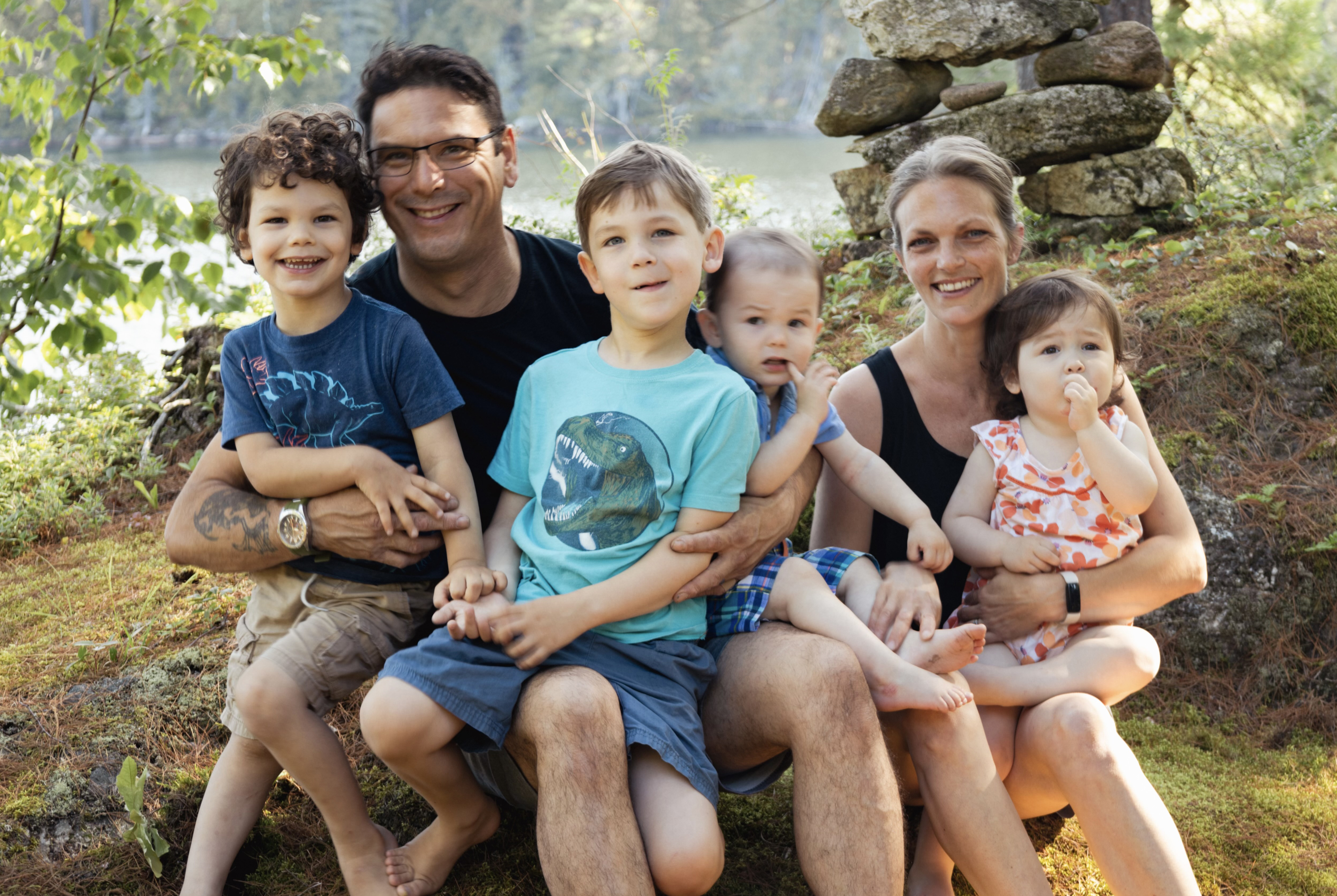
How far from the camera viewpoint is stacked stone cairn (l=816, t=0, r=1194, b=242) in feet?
15.7

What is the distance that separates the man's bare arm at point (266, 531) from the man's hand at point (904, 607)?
0.89 meters

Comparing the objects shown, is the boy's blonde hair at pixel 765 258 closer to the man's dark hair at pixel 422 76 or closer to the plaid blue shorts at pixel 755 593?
the plaid blue shorts at pixel 755 593

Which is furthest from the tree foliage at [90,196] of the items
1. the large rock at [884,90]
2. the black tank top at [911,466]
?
the large rock at [884,90]

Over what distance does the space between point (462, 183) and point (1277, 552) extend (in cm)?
279

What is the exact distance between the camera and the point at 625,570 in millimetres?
1901

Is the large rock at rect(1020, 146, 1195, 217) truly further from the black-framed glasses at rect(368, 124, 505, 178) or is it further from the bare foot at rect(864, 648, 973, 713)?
the bare foot at rect(864, 648, 973, 713)

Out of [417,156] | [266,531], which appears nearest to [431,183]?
[417,156]

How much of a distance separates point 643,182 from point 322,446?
92cm

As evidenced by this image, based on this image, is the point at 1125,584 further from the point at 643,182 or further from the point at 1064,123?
the point at 1064,123

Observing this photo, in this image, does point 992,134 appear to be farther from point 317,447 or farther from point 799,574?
point 317,447

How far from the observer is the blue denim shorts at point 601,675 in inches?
69.8

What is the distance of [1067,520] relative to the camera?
7.01ft

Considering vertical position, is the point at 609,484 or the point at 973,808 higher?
the point at 609,484

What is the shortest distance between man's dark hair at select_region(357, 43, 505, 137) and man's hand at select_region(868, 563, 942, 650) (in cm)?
151
